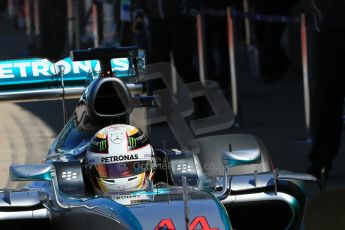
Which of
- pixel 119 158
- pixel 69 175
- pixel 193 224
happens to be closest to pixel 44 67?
pixel 69 175

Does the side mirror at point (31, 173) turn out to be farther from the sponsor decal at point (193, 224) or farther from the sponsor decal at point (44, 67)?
the sponsor decal at point (44, 67)

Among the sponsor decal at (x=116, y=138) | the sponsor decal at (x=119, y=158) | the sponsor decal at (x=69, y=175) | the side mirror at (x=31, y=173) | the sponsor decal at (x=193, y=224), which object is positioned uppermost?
the sponsor decal at (x=116, y=138)

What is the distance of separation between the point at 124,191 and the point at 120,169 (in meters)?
0.14

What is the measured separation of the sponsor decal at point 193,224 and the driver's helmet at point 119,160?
2.14 feet

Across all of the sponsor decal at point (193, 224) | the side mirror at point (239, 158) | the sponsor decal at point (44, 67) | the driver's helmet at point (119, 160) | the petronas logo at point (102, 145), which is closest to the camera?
the sponsor decal at point (193, 224)

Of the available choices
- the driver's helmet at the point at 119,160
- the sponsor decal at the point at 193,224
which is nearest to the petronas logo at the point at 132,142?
the driver's helmet at the point at 119,160

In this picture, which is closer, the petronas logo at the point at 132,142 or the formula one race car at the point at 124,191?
the formula one race car at the point at 124,191

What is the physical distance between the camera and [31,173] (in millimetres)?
6578

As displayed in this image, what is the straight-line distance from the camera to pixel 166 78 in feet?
45.5

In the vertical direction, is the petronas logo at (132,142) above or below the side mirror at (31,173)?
above

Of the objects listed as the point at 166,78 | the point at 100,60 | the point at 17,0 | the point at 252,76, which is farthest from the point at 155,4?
the point at 17,0

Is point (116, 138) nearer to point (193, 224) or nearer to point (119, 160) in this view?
point (119, 160)

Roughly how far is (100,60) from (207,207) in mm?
1865

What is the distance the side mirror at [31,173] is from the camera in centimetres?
658
